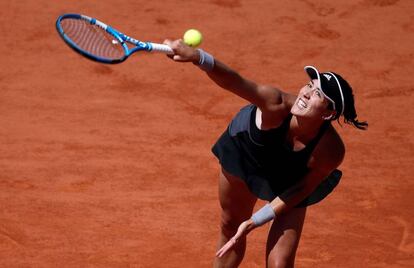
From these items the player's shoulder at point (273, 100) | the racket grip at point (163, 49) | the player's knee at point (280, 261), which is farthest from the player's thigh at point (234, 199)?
the racket grip at point (163, 49)

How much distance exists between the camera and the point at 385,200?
741 centimetres

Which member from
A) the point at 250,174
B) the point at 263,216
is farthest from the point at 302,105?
the point at 263,216

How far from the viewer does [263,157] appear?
538 cm

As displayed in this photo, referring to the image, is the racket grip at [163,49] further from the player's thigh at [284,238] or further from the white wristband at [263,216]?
A: the player's thigh at [284,238]

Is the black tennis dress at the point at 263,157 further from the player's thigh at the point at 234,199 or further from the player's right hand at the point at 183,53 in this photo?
the player's right hand at the point at 183,53

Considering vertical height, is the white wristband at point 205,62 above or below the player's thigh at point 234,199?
above

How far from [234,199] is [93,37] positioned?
135 centimetres

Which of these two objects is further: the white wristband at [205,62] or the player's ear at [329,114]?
the player's ear at [329,114]

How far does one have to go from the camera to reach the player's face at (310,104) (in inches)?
201

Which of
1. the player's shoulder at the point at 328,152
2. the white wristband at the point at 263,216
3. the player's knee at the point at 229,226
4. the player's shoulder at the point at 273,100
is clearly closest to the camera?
the player's shoulder at the point at 273,100

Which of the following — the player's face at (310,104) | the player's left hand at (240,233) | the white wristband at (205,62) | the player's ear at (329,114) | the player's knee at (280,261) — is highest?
the white wristband at (205,62)

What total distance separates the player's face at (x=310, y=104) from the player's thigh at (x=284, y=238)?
0.70 m

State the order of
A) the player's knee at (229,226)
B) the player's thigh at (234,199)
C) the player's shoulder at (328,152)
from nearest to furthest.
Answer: the player's shoulder at (328,152) < the player's thigh at (234,199) < the player's knee at (229,226)

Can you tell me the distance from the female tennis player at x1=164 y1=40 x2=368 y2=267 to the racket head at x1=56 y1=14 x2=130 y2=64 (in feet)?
2.82
